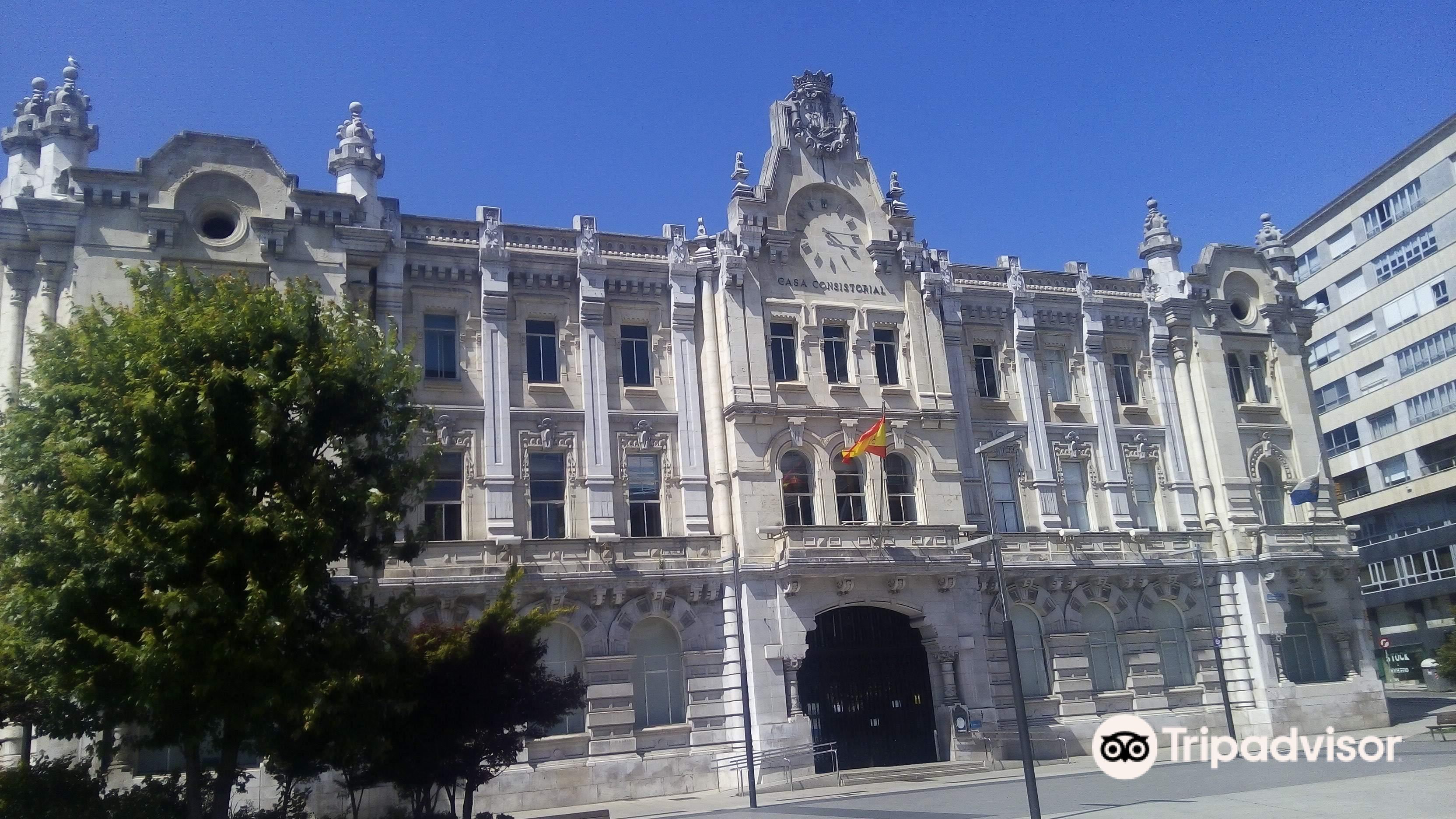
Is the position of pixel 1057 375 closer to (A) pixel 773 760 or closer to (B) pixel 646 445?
(B) pixel 646 445

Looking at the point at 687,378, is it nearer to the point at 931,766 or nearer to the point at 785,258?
the point at 785,258

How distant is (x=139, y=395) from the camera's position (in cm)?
1861

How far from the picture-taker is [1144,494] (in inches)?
1647

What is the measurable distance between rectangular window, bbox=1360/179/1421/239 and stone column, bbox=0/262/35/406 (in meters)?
66.2

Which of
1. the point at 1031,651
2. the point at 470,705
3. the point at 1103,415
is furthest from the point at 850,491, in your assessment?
the point at 470,705

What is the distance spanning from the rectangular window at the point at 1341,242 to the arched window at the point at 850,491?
152ft

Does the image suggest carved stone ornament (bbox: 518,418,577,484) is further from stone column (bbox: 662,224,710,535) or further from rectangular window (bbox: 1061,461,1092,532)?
rectangular window (bbox: 1061,461,1092,532)

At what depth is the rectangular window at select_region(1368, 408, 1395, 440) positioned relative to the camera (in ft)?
204

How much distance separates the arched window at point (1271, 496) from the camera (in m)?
42.8

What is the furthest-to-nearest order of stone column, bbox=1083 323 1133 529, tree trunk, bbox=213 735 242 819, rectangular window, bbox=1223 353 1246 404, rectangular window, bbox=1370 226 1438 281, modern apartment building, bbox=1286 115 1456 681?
rectangular window, bbox=1370 226 1438 281 → modern apartment building, bbox=1286 115 1456 681 → rectangular window, bbox=1223 353 1246 404 → stone column, bbox=1083 323 1133 529 → tree trunk, bbox=213 735 242 819

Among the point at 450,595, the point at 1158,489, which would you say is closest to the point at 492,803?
the point at 450,595

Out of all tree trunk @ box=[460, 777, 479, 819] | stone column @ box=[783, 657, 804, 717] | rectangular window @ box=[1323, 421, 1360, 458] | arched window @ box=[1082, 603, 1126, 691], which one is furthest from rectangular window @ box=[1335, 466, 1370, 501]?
tree trunk @ box=[460, 777, 479, 819]

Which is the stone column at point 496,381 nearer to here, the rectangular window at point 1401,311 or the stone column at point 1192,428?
the stone column at point 1192,428

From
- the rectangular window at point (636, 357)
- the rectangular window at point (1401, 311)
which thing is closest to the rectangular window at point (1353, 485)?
the rectangular window at point (1401, 311)
